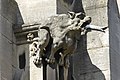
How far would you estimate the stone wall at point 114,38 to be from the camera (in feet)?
40.5

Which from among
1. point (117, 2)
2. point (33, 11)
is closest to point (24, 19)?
point (33, 11)

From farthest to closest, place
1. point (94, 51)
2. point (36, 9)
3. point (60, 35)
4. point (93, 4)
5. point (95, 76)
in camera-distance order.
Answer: point (93, 4) < point (94, 51) < point (95, 76) < point (36, 9) < point (60, 35)

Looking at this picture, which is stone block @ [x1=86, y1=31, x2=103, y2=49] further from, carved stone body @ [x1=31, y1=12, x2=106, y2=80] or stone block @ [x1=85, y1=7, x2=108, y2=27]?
carved stone body @ [x1=31, y1=12, x2=106, y2=80]

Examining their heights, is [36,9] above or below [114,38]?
above

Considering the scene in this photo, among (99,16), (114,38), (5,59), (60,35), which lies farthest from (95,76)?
(5,59)

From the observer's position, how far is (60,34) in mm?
11453

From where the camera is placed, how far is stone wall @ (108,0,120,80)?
12359 millimetres

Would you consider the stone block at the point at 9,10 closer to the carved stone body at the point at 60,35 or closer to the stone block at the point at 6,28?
the stone block at the point at 6,28

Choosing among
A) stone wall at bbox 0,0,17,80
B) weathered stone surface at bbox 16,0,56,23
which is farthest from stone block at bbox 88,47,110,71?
stone wall at bbox 0,0,17,80

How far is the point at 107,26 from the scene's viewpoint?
40.5 feet

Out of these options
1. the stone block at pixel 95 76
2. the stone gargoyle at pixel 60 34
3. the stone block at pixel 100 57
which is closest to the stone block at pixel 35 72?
the stone gargoyle at pixel 60 34

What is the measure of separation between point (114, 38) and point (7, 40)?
1930 millimetres

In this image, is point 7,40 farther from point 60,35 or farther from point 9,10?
point 60,35

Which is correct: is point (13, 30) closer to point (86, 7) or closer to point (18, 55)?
point (18, 55)
